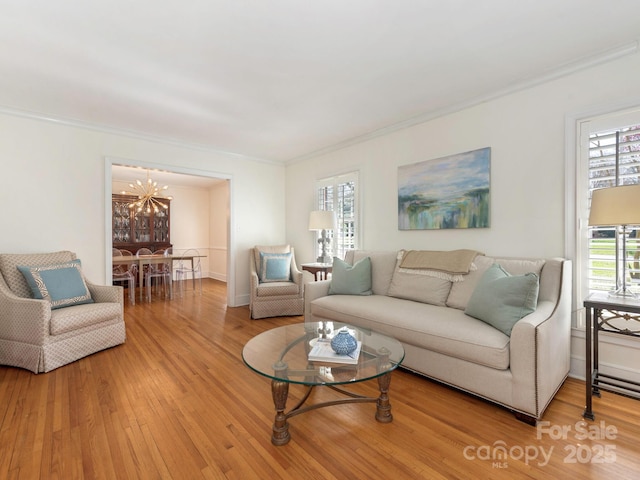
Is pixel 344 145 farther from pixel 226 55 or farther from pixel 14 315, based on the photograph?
pixel 14 315

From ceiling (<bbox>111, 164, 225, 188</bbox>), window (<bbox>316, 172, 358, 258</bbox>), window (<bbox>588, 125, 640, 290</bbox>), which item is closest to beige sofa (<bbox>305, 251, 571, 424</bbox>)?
window (<bbox>588, 125, 640, 290</bbox>)

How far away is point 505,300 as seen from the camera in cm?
214

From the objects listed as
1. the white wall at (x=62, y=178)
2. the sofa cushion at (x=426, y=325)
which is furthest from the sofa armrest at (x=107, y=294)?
the sofa cushion at (x=426, y=325)

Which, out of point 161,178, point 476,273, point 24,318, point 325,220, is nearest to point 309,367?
point 476,273

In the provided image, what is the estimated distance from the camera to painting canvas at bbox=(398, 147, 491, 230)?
9.97ft

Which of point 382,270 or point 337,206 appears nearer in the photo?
point 382,270

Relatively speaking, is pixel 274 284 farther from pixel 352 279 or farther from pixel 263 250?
pixel 352 279

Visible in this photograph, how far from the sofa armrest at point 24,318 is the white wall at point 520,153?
3418 millimetres

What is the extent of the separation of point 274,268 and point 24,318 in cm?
266

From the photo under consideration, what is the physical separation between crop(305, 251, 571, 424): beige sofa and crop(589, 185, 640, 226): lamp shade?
493 mm

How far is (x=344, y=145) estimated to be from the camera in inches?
175

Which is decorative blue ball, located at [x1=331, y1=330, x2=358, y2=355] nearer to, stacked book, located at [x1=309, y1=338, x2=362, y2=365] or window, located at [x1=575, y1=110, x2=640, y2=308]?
stacked book, located at [x1=309, y1=338, x2=362, y2=365]

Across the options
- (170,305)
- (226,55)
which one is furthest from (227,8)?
(170,305)

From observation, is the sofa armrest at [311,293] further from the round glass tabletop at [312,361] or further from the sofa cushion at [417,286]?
the round glass tabletop at [312,361]
